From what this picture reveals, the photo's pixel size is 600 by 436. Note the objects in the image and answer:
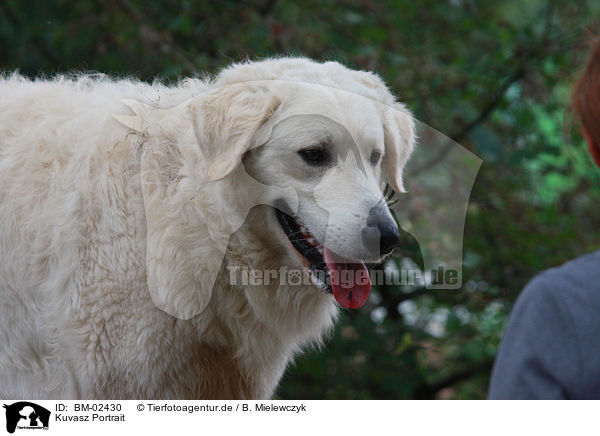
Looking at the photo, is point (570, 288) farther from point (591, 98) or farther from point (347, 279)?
point (347, 279)

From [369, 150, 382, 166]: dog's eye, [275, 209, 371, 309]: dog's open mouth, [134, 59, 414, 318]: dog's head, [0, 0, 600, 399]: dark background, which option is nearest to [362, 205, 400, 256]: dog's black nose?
[134, 59, 414, 318]: dog's head

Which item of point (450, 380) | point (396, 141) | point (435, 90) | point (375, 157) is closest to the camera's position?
point (375, 157)

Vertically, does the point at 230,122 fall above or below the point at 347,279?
above

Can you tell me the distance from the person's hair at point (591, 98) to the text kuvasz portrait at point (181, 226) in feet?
3.55

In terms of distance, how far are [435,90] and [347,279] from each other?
2641 mm

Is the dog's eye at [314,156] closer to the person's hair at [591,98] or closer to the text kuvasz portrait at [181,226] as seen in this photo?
the text kuvasz portrait at [181,226]

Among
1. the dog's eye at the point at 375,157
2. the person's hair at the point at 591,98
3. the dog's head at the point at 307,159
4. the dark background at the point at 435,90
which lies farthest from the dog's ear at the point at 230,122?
the dark background at the point at 435,90

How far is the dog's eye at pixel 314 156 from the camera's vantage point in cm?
244
